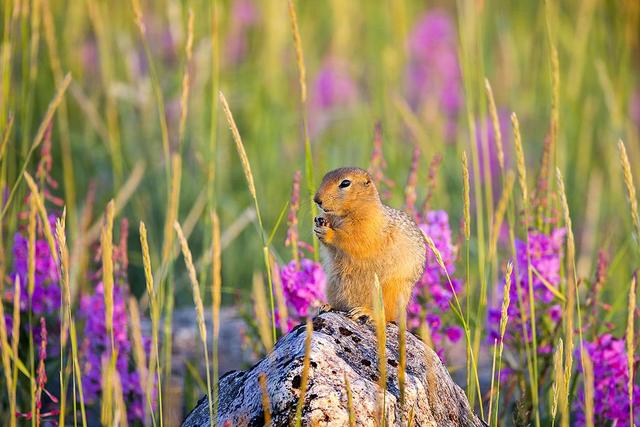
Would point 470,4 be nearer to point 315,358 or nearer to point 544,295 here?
point 544,295

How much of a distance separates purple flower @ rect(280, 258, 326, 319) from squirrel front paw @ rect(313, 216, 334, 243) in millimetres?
151

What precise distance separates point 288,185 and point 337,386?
13.8 ft

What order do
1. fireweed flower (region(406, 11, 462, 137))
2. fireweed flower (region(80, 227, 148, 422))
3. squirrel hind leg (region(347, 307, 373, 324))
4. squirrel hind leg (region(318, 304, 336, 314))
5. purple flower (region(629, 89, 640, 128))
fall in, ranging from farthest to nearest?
purple flower (region(629, 89, 640, 128)) → fireweed flower (region(406, 11, 462, 137)) → fireweed flower (region(80, 227, 148, 422)) → squirrel hind leg (region(318, 304, 336, 314)) → squirrel hind leg (region(347, 307, 373, 324))

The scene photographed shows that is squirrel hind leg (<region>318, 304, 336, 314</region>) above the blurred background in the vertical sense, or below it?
below

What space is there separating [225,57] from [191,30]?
4.55 metres

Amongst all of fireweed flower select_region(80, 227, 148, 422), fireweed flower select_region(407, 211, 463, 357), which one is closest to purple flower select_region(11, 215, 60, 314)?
fireweed flower select_region(80, 227, 148, 422)

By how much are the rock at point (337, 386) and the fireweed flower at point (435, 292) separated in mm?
682

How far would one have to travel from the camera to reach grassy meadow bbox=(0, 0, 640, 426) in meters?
3.08

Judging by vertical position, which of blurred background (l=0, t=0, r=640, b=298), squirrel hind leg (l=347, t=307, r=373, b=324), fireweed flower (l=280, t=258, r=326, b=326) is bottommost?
squirrel hind leg (l=347, t=307, r=373, b=324)

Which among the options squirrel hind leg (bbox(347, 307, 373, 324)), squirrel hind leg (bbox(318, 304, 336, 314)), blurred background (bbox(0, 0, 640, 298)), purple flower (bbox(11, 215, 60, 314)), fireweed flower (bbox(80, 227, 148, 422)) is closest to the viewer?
squirrel hind leg (bbox(347, 307, 373, 324))

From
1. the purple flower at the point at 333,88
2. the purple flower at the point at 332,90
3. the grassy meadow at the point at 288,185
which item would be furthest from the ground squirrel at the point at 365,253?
the purple flower at the point at 333,88

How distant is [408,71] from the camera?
29.1 feet

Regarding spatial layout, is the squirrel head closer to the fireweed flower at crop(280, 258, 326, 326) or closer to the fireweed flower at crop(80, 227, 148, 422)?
the fireweed flower at crop(280, 258, 326, 326)

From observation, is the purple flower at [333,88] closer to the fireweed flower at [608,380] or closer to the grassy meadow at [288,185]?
the grassy meadow at [288,185]
